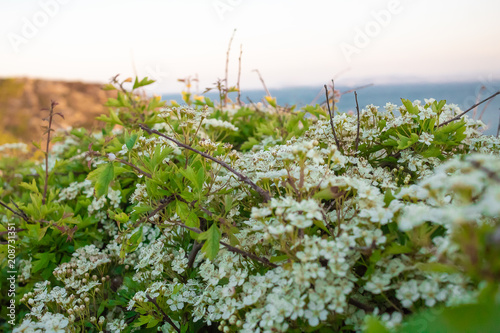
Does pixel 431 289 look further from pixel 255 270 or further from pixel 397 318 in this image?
pixel 255 270

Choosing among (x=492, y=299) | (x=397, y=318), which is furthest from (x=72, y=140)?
(x=492, y=299)

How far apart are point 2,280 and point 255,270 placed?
220 centimetres

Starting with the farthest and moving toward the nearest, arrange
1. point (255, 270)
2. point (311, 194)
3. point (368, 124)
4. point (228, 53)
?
1. point (228, 53)
2. point (368, 124)
3. point (255, 270)
4. point (311, 194)

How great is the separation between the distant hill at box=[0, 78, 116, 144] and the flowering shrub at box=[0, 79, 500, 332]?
9.14 m

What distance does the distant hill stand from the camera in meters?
11.2

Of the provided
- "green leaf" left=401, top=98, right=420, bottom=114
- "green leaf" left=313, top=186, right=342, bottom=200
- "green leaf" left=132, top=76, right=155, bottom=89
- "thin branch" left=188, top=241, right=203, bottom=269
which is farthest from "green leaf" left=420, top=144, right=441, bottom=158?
"green leaf" left=132, top=76, right=155, bottom=89

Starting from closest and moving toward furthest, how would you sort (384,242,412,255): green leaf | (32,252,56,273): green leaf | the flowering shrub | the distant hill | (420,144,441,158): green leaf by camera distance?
the flowering shrub, (384,242,412,255): green leaf, (420,144,441,158): green leaf, (32,252,56,273): green leaf, the distant hill

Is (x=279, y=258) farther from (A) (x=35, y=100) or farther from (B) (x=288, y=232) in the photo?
(A) (x=35, y=100)

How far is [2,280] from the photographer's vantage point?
2924 millimetres

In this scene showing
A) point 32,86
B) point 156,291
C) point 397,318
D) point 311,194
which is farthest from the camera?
point 32,86

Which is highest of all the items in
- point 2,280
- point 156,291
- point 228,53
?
point 228,53

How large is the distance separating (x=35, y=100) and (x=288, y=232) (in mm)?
12757

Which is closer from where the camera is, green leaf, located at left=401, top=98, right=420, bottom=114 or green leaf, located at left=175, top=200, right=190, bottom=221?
green leaf, located at left=175, top=200, right=190, bottom=221

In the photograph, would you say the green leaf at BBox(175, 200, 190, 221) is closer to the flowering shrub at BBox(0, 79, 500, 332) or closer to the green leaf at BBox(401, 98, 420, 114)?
the flowering shrub at BBox(0, 79, 500, 332)
